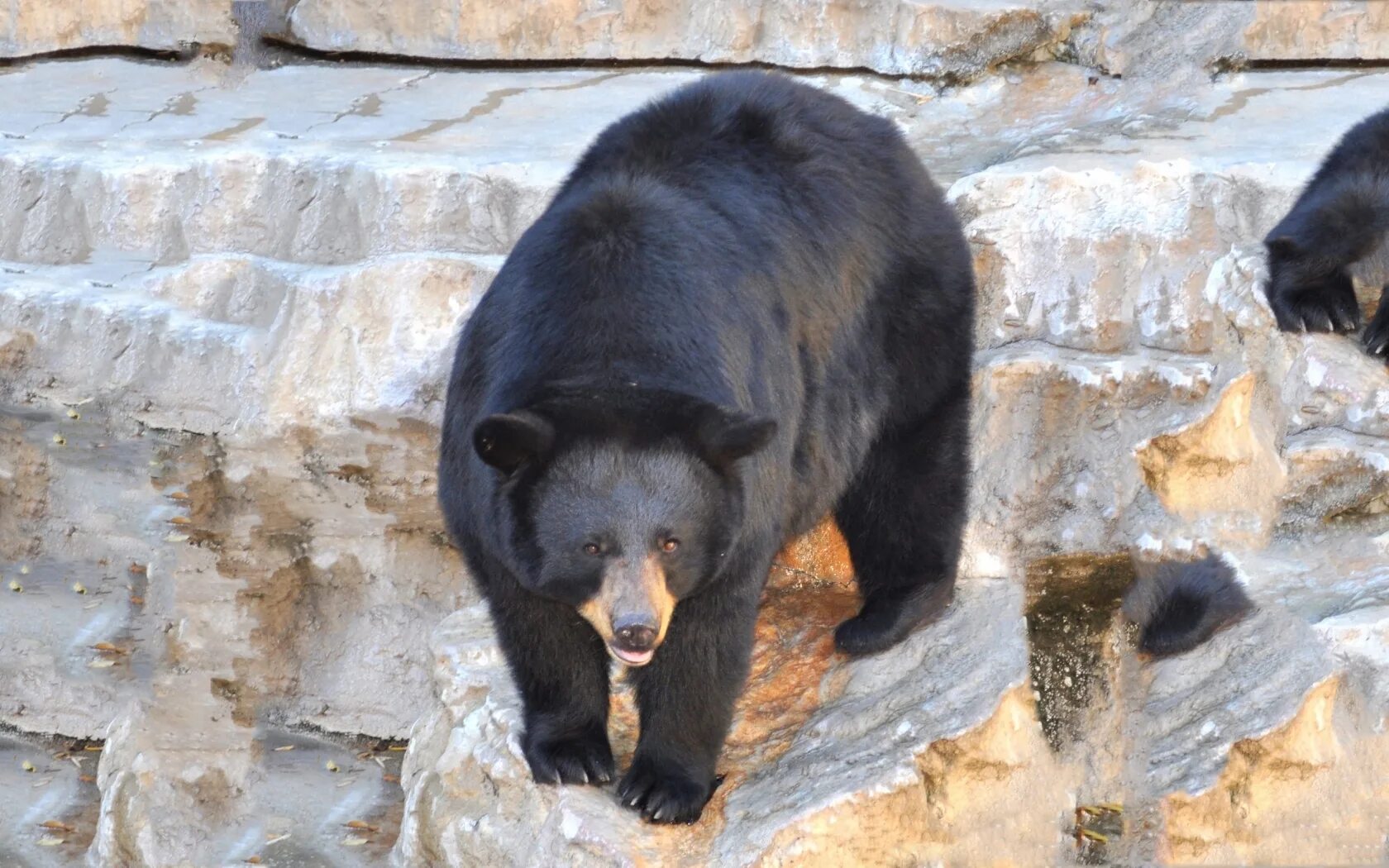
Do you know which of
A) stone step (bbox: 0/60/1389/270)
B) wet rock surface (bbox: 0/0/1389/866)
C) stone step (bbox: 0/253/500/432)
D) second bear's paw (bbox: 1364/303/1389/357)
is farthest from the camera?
A: stone step (bbox: 0/253/500/432)

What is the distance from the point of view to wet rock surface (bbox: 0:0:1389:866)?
4465 mm

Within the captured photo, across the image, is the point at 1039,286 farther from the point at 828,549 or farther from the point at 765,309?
the point at 765,309

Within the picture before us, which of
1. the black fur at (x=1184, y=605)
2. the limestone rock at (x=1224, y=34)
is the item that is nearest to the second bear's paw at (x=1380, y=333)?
the black fur at (x=1184, y=605)

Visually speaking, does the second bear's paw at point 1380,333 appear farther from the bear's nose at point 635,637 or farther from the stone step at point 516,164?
the bear's nose at point 635,637

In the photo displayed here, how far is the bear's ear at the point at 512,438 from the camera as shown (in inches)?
144

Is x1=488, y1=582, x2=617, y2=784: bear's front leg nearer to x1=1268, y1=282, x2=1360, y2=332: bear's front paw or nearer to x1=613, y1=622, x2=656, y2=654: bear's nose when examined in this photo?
x1=613, y1=622, x2=656, y2=654: bear's nose

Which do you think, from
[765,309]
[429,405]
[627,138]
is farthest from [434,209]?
[765,309]

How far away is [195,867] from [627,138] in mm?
3714

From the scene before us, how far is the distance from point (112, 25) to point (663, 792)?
23.2 feet

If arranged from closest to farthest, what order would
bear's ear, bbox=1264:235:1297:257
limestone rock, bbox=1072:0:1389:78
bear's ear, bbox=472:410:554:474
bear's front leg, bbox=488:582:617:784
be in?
bear's ear, bbox=472:410:554:474 < bear's front leg, bbox=488:582:617:784 < bear's ear, bbox=1264:235:1297:257 < limestone rock, bbox=1072:0:1389:78

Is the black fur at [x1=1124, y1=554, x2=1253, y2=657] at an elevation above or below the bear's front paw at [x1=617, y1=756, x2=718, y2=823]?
above

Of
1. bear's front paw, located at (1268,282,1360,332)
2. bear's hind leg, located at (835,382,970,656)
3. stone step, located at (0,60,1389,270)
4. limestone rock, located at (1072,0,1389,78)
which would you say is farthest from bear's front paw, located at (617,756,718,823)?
limestone rock, located at (1072,0,1389,78)

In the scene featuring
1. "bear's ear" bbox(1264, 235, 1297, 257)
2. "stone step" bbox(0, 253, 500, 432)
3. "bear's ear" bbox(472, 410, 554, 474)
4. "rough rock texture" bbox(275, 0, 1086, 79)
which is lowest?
"stone step" bbox(0, 253, 500, 432)

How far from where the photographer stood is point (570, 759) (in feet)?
14.2
